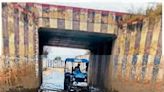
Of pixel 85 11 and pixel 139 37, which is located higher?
pixel 85 11

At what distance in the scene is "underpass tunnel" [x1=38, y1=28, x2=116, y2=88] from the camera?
12.1m

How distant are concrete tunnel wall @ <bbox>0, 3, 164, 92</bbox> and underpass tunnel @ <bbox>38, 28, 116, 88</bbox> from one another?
14.6 inches

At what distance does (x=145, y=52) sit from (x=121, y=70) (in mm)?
1386

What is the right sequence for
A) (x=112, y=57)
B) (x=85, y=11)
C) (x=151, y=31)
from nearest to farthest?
(x=151, y=31) < (x=85, y=11) < (x=112, y=57)

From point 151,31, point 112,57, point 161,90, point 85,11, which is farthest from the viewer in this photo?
point 112,57

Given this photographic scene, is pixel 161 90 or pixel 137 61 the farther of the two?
pixel 137 61

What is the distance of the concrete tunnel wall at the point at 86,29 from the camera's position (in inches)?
392

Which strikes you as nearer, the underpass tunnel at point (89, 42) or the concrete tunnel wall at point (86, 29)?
the concrete tunnel wall at point (86, 29)

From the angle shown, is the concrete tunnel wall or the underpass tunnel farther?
the underpass tunnel

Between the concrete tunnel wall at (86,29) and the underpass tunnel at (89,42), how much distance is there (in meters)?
0.37

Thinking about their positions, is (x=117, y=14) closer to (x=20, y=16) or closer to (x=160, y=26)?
(x=160, y=26)

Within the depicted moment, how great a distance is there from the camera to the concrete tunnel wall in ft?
32.7

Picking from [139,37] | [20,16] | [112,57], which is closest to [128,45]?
[139,37]

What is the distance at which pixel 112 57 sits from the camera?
42.6ft
